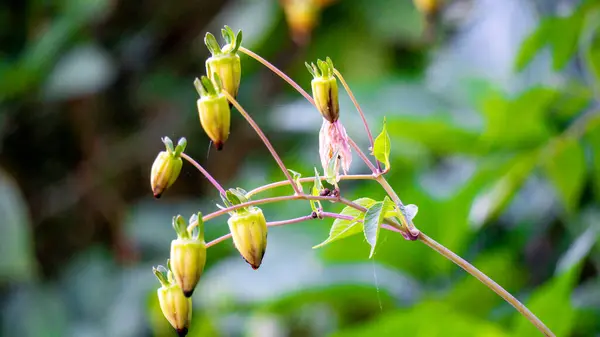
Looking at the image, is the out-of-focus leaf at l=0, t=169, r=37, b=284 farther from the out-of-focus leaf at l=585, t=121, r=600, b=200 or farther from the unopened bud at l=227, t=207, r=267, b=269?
the unopened bud at l=227, t=207, r=267, b=269

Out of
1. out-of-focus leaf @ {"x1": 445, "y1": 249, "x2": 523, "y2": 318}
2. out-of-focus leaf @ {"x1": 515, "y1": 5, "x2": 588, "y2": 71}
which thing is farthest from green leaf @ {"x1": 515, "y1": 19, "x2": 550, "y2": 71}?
out-of-focus leaf @ {"x1": 445, "y1": 249, "x2": 523, "y2": 318}

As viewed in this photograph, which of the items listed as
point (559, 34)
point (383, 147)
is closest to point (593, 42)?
point (559, 34)

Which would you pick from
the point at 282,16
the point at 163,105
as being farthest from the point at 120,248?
the point at 282,16

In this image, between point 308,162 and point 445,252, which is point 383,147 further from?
point 308,162

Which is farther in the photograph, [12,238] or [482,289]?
[12,238]

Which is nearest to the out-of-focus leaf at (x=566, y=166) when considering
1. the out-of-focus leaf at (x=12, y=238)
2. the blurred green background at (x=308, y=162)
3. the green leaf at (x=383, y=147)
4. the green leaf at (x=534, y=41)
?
the blurred green background at (x=308, y=162)

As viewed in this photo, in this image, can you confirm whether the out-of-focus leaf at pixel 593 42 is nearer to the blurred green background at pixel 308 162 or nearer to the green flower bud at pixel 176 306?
the blurred green background at pixel 308 162
